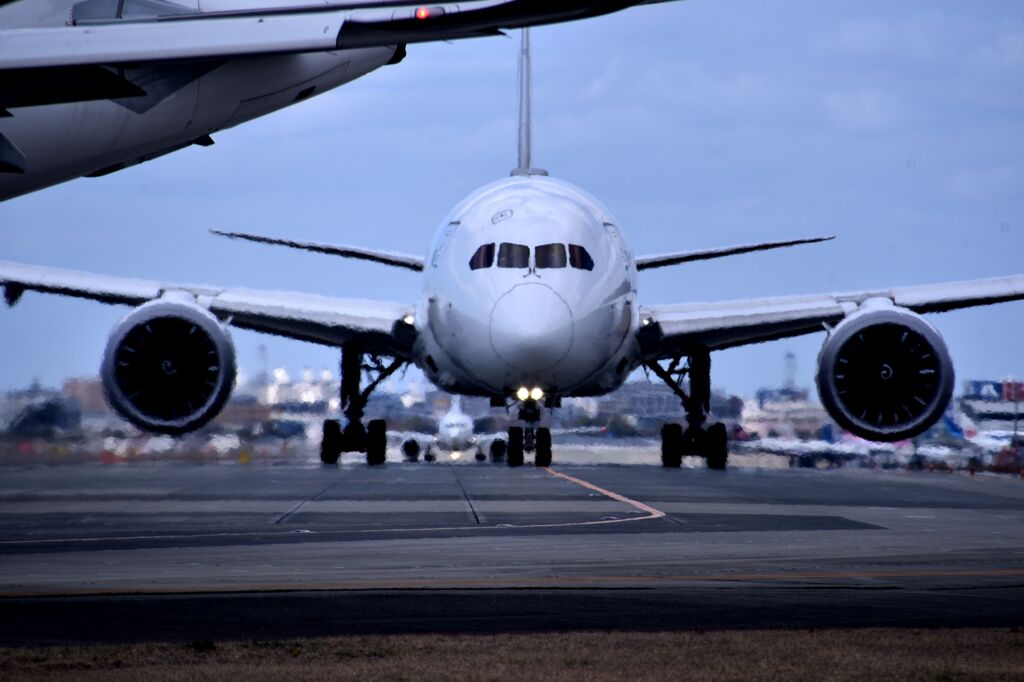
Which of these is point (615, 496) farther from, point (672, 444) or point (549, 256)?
point (672, 444)

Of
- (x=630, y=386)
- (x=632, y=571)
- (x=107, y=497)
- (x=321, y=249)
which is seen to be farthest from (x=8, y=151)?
(x=630, y=386)

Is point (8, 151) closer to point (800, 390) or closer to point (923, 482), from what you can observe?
point (923, 482)

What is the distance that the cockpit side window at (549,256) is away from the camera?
26.1m

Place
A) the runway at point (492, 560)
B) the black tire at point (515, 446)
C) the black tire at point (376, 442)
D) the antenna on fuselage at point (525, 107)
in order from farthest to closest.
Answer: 1. the antenna on fuselage at point (525, 107)
2. the black tire at point (376, 442)
3. the black tire at point (515, 446)
4. the runway at point (492, 560)

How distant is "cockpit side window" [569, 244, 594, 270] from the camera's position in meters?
26.5

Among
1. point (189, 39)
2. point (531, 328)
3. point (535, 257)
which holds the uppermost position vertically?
point (535, 257)

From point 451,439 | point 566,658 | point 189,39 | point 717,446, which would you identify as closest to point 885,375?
point 717,446

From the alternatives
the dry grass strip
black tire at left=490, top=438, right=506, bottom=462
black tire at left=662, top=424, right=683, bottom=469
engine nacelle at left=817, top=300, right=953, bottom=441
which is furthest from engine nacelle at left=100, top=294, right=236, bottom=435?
black tire at left=490, top=438, right=506, bottom=462

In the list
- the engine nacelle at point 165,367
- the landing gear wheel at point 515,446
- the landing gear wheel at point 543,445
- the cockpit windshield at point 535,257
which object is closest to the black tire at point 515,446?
the landing gear wheel at point 515,446

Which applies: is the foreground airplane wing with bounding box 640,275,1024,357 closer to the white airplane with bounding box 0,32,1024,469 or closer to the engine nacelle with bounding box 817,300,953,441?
the white airplane with bounding box 0,32,1024,469

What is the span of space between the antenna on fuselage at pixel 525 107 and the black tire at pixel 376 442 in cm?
703

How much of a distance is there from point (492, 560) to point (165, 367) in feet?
47.5

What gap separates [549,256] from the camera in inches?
1033

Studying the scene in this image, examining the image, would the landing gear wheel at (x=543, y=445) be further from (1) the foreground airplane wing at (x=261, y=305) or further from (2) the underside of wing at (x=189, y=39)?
(2) the underside of wing at (x=189, y=39)
